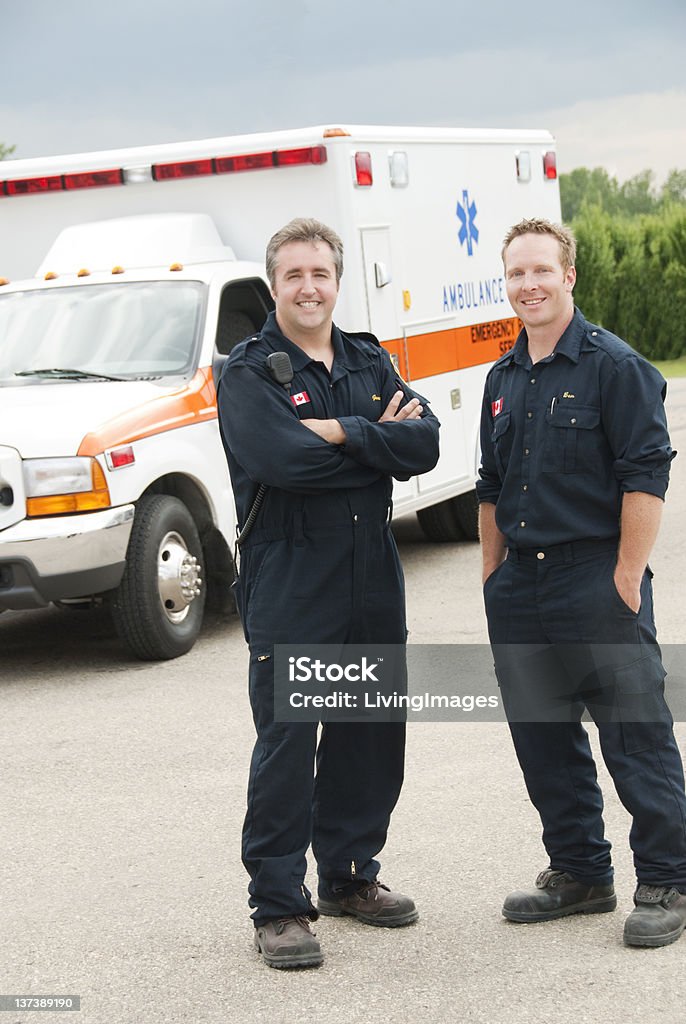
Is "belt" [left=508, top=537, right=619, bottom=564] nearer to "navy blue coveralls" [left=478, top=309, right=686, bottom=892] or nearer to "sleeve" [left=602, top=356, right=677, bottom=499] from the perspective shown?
"navy blue coveralls" [left=478, top=309, right=686, bottom=892]

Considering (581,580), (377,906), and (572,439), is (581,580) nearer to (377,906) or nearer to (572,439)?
(572,439)

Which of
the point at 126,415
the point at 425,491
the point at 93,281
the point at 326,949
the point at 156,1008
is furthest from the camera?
the point at 425,491

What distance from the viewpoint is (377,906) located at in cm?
429

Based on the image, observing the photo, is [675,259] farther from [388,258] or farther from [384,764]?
[384,764]

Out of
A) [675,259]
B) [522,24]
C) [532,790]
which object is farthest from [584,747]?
[522,24]

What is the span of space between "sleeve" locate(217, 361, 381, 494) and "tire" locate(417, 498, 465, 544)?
687cm

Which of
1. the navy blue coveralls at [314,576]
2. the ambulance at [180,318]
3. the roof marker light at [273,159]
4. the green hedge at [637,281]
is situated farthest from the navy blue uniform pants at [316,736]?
the green hedge at [637,281]

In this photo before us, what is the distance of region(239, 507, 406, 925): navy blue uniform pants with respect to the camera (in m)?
4.05

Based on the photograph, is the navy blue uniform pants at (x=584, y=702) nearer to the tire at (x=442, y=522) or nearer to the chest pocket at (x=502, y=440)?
the chest pocket at (x=502, y=440)

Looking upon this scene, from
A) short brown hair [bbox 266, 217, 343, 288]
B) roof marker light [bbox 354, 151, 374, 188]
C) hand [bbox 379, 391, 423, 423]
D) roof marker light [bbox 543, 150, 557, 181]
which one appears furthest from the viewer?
roof marker light [bbox 543, 150, 557, 181]

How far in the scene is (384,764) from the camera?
170 inches

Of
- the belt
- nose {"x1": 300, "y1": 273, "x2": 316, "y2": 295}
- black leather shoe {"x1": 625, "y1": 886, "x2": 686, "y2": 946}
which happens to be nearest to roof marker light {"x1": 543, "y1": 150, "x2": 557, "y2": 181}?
nose {"x1": 300, "y1": 273, "x2": 316, "y2": 295}

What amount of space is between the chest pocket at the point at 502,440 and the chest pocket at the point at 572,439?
157mm

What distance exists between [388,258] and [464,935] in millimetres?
5871
